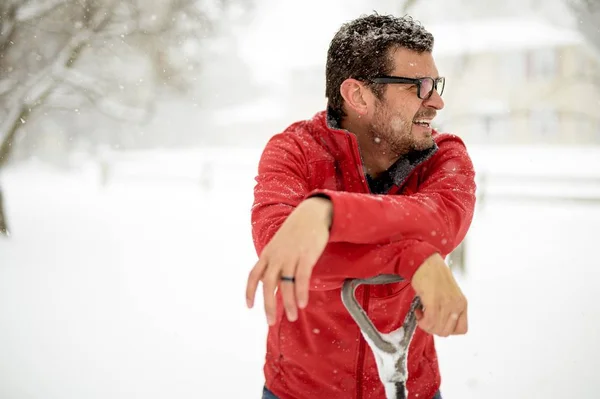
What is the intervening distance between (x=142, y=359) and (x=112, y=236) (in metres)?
6.38

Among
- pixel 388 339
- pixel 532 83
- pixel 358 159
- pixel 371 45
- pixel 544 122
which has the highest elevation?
pixel 532 83

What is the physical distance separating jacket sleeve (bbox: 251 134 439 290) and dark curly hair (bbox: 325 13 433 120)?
305mm

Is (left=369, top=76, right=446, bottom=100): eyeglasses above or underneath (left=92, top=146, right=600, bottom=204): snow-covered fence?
underneath

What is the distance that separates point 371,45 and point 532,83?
27974mm


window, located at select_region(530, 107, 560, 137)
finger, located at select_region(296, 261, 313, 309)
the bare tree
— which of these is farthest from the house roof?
finger, located at select_region(296, 261, 313, 309)

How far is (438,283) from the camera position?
0.98 m

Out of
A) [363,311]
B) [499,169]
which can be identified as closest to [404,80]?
[363,311]

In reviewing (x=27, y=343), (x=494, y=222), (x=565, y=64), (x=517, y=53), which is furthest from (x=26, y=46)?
(x=565, y=64)

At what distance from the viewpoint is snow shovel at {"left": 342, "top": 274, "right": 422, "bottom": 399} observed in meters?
1.06

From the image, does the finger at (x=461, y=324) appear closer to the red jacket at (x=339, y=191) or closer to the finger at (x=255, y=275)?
the red jacket at (x=339, y=191)

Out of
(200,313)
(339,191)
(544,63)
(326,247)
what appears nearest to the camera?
(326,247)

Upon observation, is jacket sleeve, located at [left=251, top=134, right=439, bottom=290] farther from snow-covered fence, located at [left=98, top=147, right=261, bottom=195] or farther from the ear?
snow-covered fence, located at [left=98, top=147, right=261, bottom=195]

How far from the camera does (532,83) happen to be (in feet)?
83.3

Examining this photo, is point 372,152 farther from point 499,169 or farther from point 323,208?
point 499,169
